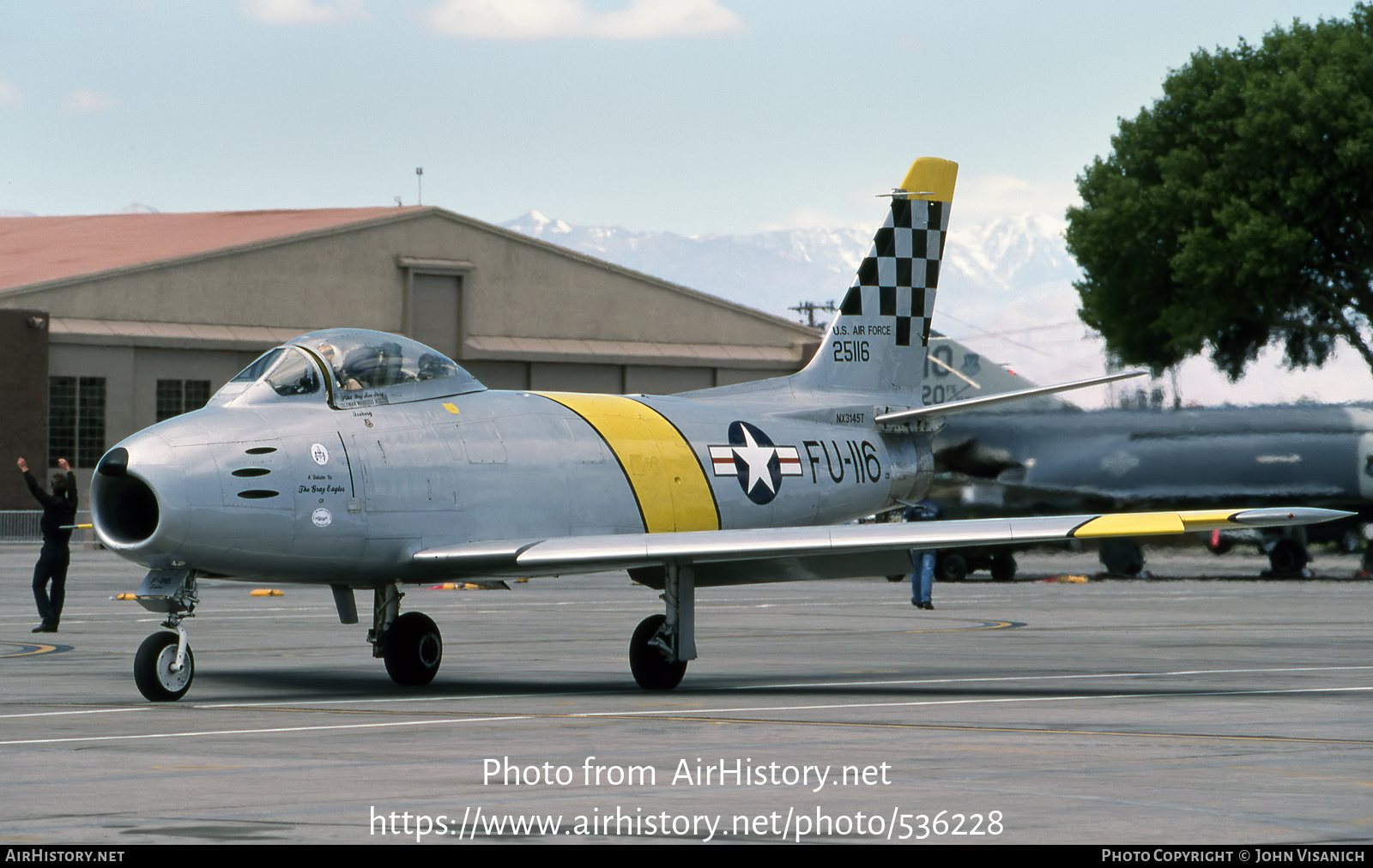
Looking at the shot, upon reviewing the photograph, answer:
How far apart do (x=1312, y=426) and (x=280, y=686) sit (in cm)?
2875

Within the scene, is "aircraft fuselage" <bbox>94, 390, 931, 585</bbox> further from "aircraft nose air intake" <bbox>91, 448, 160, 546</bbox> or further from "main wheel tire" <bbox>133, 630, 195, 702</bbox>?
"main wheel tire" <bbox>133, 630, 195, 702</bbox>

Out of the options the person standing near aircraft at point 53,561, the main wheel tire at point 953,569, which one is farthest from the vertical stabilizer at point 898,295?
the main wheel tire at point 953,569

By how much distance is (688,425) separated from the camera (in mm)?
18109

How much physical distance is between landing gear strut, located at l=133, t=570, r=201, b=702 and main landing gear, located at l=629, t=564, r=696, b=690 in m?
3.78

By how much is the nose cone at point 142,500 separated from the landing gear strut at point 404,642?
2593 mm

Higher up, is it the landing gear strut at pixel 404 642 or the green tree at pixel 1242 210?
the green tree at pixel 1242 210

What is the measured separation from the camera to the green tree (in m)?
53.6

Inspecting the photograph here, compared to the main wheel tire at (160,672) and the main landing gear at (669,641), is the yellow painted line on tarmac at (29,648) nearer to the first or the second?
the main wheel tire at (160,672)

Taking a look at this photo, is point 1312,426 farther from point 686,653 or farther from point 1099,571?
point 686,653

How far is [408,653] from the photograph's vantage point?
16.3m

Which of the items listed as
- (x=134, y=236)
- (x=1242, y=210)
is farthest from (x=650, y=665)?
(x=134, y=236)

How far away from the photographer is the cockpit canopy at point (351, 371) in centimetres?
1530

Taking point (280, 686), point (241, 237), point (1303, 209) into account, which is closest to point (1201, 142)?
point (1303, 209)

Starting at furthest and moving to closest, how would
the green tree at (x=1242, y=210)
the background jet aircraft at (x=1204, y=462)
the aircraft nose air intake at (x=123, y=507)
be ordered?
the green tree at (x=1242, y=210) < the background jet aircraft at (x=1204, y=462) < the aircraft nose air intake at (x=123, y=507)
